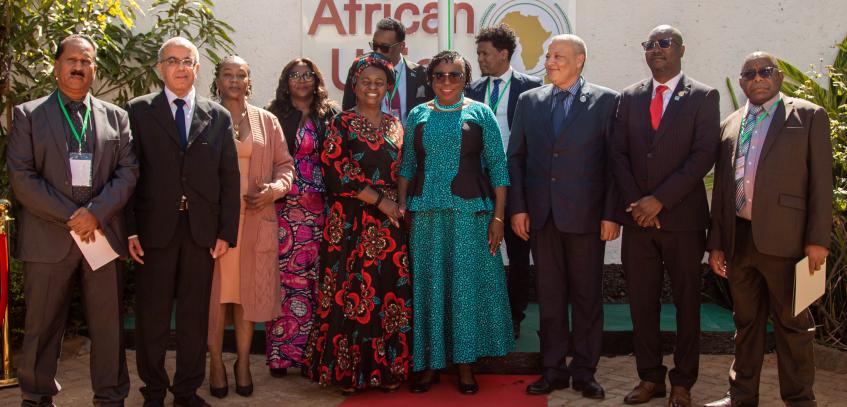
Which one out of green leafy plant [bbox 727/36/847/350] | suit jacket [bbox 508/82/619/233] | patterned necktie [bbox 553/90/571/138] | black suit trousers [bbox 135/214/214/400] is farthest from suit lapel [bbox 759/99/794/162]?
black suit trousers [bbox 135/214/214/400]

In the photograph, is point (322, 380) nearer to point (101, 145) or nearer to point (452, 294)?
point (452, 294)

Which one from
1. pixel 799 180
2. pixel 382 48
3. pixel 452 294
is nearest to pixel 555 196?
pixel 452 294

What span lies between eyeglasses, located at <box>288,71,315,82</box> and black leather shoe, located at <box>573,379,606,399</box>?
103 inches

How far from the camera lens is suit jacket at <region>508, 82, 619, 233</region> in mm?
5125

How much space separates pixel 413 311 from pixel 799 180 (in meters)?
2.30

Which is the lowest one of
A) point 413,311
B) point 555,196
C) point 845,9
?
point 413,311

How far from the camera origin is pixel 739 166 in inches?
187

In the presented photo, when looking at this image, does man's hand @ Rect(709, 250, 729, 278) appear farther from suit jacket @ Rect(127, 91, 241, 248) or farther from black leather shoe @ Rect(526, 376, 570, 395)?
suit jacket @ Rect(127, 91, 241, 248)

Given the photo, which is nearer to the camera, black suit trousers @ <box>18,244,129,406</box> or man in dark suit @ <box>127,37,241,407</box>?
black suit trousers @ <box>18,244,129,406</box>

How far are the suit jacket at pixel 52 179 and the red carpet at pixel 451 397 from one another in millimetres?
1731

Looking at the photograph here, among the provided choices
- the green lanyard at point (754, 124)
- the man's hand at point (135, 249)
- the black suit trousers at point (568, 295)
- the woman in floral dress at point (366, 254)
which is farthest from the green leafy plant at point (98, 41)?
the green lanyard at point (754, 124)

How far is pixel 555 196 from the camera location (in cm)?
515

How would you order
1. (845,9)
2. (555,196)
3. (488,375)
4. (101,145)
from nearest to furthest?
(101,145) < (555,196) < (488,375) < (845,9)

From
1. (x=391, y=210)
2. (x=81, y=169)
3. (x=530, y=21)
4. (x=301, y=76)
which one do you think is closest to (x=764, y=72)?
(x=391, y=210)
